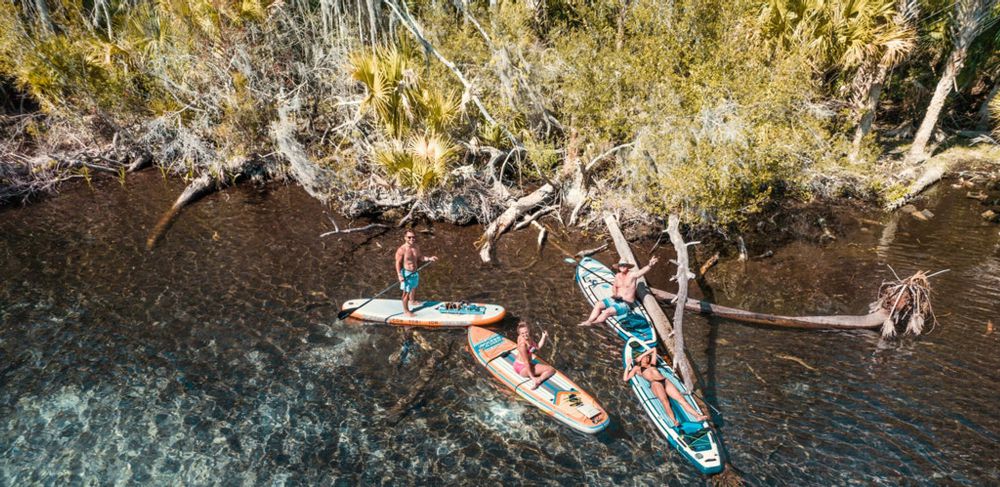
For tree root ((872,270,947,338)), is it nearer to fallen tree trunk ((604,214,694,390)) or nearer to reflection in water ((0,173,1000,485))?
reflection in water ((0,173,1000,485))

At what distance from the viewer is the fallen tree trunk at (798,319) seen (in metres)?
10.8

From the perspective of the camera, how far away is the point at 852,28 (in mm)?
15102

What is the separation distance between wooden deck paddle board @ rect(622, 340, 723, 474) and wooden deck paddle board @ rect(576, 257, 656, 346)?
889 mm

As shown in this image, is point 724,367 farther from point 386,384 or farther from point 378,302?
point 378,302

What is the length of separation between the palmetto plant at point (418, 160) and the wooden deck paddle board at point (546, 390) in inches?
228

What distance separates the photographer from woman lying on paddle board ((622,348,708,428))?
8.39m

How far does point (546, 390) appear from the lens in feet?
29.3

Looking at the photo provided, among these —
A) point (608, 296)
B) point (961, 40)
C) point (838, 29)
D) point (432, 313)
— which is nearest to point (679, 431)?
point (608, 296)

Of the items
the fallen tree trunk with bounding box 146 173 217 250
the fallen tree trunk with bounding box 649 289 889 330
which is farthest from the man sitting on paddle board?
the fallen tree trunk with bounding box 146 173 217 250

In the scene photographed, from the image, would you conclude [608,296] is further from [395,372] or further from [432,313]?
[395,372]

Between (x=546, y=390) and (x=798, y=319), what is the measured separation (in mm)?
6098

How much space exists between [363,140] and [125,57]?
8.90 meters

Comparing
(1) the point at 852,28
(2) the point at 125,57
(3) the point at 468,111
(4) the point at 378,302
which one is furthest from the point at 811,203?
(2) the point at 125,57

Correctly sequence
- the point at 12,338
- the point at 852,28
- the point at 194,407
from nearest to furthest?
the point at 194,407
the point at 12,338
the point at 852,28
